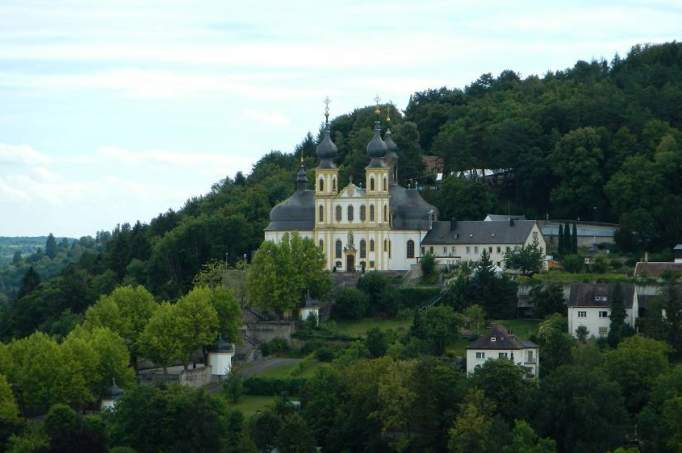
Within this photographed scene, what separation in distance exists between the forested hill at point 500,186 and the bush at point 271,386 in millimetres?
17489

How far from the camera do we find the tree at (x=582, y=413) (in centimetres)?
7044

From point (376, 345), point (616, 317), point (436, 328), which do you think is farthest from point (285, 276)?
point (616, 317)

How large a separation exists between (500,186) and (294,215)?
16084 mm

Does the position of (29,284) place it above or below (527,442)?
above

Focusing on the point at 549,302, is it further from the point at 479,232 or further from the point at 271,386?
the point at 271,386

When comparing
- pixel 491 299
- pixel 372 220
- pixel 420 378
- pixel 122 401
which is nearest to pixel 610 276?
pixel 491 299

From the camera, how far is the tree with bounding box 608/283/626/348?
82812mm

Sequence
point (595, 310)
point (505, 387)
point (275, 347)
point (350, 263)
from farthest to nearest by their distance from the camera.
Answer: point (350, 263) < point (275, 347) < point (595, 310) < point (505, 387)

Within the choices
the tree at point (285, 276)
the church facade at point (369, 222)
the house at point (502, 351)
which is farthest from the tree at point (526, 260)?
the house at point (502, 351)

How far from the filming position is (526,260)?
9388 cm

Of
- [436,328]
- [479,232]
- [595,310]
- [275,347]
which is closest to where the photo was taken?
[436,328]

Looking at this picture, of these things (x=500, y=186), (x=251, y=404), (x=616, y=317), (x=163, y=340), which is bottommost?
(x=251, y=404)

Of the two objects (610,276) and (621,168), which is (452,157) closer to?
(621,168)

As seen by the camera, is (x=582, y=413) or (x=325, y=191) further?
(x=325, y=191)
